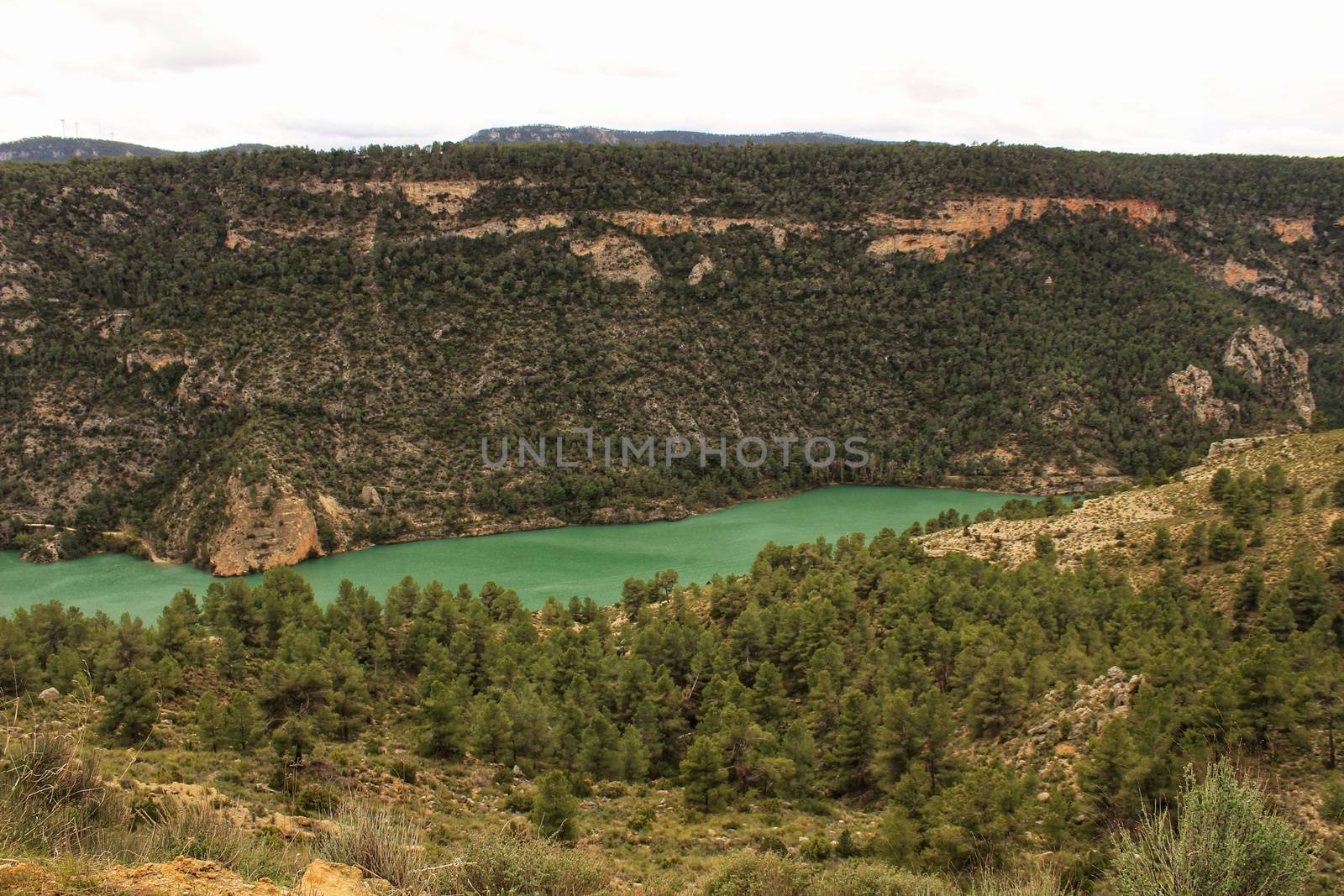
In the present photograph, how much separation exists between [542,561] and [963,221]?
54.6 meters

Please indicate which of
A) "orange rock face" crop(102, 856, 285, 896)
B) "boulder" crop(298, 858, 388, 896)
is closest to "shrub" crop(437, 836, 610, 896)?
"boulder" crop(298, 858, 388, 896)

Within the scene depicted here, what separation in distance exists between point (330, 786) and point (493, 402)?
2206 inches

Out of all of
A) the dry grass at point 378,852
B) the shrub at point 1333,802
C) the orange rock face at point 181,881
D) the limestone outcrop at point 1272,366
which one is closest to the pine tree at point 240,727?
the dry grass at point 378,852

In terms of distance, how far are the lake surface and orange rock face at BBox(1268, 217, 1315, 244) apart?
4627 centimetres

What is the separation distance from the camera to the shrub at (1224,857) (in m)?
12.5

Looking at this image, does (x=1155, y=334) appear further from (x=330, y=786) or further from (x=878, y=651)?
(x=330, y=786)

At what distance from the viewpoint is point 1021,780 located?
2048 cm

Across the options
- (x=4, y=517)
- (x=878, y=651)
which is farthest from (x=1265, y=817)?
(x=4, y=517)

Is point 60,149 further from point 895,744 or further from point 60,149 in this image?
point 895,744

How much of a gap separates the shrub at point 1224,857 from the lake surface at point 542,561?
41.6 metres

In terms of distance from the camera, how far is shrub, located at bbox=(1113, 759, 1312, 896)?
1254 cm

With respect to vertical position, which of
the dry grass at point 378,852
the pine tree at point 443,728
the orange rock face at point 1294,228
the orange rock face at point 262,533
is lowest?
the orange rock face at point 262,533

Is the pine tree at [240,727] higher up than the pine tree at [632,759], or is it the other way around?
the pine tree at [240,727]

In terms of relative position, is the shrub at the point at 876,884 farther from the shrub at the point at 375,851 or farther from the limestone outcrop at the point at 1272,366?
the limestone outcrop at the point at 1272,366
